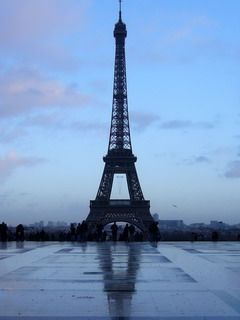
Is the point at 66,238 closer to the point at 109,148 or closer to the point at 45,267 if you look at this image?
the point at 45,267

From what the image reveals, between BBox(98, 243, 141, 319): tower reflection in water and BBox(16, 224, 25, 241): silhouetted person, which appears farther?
BBox(16, 224, 25, 241): silhouetted person

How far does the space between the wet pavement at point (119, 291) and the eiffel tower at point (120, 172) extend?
212 feet

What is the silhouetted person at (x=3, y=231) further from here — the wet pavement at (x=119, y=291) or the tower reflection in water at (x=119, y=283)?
the wet pavement at (x=119, y=291)

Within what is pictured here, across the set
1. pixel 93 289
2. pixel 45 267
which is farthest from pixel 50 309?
pixel 45 267

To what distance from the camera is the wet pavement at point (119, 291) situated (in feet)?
30.3

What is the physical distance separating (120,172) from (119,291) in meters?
74.8

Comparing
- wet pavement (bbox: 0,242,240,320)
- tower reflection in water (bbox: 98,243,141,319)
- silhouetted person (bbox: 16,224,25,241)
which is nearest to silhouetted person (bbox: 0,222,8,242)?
silhouetted person (bbox: 16,224,25,241)

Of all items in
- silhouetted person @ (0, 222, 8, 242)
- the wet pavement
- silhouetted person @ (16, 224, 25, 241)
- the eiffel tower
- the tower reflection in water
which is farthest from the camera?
the eiffel tower

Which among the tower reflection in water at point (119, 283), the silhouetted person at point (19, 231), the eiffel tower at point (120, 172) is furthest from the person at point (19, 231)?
the eiffel tower at point (120, 172)

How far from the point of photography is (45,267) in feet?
55.1

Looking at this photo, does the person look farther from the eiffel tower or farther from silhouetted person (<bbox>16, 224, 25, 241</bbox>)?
the eiffel tower

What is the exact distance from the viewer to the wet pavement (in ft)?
30.3

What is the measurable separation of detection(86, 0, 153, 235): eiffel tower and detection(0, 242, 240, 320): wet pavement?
6452 centimetres

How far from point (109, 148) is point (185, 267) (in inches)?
2754
